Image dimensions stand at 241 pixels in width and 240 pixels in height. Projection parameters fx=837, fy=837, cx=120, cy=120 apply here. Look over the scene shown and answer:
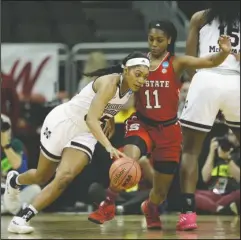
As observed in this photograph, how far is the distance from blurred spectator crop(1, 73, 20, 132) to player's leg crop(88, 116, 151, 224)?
2267mm

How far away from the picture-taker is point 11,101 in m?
7.41

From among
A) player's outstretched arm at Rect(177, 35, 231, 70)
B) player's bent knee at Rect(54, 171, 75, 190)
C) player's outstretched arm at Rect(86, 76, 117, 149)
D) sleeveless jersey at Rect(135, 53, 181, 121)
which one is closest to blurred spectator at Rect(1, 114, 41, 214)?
player's bent knee at Rect(54, 171, 75, 190)

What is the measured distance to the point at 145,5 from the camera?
10000 millimetres

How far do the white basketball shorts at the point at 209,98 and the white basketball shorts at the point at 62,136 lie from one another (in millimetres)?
644

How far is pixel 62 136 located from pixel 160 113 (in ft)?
1.97

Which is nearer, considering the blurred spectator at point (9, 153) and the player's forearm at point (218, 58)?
the player's forearm at point (218, 58)

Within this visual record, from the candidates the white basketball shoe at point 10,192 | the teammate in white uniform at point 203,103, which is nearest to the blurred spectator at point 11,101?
the white basketball shoe at point 10,192

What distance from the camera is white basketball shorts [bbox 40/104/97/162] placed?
4.89 m

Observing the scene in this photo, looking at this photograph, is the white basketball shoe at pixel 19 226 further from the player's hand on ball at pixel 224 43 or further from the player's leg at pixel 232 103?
the player's hand on ball at pixel 224 43

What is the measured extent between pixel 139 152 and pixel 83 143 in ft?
1.09

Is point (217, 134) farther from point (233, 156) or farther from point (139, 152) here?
→ point (139, 152)

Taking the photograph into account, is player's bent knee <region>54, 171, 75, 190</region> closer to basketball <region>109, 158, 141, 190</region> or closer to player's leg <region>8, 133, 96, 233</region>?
player's leg <region>8, 133, 96, 233</region>

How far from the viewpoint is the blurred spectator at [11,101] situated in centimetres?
734

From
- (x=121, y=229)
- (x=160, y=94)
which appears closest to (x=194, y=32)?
(x=160, y=94)
